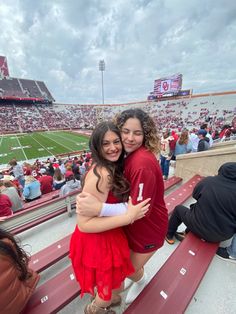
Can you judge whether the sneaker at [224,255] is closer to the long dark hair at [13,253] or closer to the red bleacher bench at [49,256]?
the red bleacher bench at [49,256]

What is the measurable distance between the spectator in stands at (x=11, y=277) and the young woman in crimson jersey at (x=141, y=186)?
2.06 feet

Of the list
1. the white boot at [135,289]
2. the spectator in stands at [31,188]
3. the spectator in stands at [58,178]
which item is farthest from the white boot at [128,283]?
the spectator in stands at [58,178]

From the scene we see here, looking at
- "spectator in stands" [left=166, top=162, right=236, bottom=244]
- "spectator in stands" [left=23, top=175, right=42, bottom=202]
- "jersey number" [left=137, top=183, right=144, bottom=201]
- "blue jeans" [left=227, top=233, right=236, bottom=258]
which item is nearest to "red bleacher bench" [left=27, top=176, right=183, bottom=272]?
"jersey number" [left=137, top=183, right=144, bottom=201]

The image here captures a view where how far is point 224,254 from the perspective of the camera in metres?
2.30

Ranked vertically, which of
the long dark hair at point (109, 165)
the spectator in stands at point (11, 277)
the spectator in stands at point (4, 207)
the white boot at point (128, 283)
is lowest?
the white boot at point (128, 283)

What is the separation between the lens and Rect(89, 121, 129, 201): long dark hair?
3.93ft

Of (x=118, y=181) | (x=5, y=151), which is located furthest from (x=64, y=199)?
(x=5, y=151)

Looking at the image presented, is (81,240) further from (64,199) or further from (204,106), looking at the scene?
(204,106)

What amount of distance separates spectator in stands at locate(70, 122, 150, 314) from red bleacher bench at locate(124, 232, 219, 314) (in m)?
0.47

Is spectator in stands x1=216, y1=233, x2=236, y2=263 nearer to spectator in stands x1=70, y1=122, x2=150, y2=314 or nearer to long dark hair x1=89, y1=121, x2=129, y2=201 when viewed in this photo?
spectator in stands x1=70, y1=122, x2=150, y2=314

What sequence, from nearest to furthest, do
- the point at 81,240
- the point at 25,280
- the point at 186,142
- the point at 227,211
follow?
1. the point at 81,240
2. the point at 25,280
3. the point at 227,211
4. the point at 186,142

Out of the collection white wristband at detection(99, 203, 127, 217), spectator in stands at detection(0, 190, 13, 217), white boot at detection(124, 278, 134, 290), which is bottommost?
white boot at detection(124, 278, 134, 290)

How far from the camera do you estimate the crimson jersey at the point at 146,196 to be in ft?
3.97

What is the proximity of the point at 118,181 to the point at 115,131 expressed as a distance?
385mm
